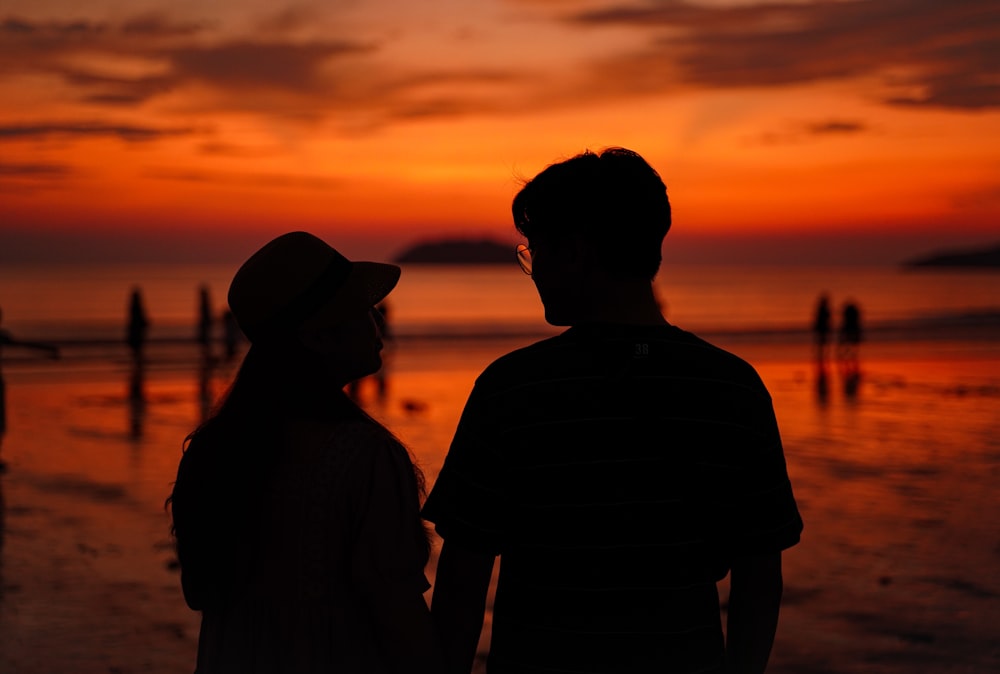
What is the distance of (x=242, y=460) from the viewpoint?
7.52 feet

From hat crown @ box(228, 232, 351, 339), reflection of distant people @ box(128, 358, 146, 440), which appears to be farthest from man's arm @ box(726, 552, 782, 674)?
reflection of distant people @ box(128, 358, 146, 440)

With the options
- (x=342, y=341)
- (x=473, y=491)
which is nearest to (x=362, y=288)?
(x=342, y=341)

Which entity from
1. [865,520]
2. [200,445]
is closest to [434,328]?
[865,520]

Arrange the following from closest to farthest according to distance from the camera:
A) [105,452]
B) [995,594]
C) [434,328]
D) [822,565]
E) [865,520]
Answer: [995,594]
[822,565]
[865,520]
[105,452]
[434,328]

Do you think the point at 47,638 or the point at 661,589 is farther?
the point at 47,638

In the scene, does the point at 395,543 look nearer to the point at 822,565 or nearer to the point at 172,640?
the point at 172,640

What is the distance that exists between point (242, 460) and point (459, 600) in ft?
1.79

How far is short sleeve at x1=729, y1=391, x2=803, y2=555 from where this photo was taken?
2.17 metres

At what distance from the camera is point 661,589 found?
6.86 feet

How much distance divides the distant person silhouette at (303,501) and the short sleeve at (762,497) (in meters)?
0.66

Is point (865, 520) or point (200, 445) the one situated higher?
point (200, 445)

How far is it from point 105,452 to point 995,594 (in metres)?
10.4

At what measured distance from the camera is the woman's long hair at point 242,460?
2303 mm

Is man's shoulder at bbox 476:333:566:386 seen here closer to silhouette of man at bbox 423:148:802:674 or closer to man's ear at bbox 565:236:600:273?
silhouette of man at bbox 423:148:802:674
